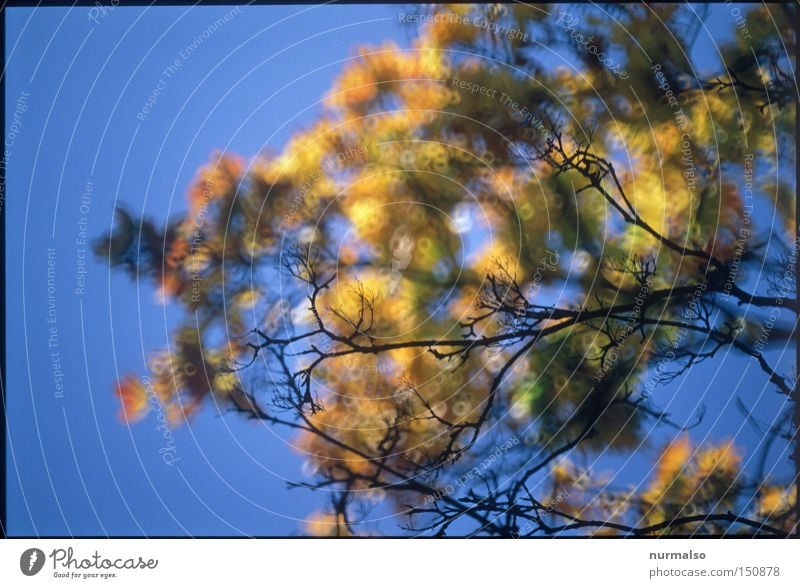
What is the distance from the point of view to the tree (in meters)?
1.07

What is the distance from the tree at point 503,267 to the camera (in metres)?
1.07

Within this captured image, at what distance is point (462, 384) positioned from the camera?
1083 millimetres

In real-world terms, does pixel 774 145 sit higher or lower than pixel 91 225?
higher

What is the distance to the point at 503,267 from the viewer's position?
108 cm

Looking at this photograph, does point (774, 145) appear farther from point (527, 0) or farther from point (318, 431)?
point (318, 431)

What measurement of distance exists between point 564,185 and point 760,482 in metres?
0.60
